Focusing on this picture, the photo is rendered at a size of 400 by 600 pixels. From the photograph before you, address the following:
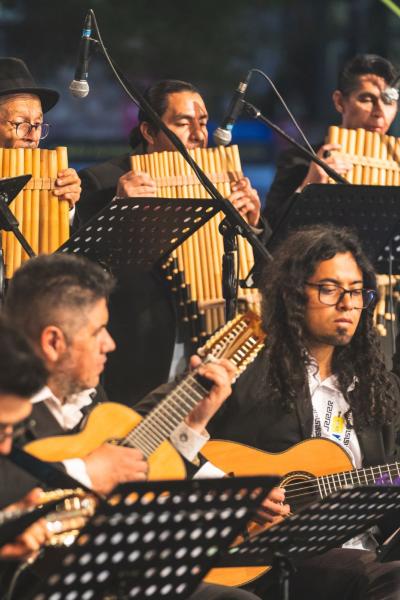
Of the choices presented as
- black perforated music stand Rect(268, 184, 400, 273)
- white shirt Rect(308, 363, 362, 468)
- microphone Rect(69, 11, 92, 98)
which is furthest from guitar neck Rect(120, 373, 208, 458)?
microphone Rect(69, 11, 92, 98)

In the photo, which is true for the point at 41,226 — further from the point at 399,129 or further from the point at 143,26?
the point at 143,26

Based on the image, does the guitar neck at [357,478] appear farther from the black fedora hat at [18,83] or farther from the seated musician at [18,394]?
the black fedora hat at [18,83]

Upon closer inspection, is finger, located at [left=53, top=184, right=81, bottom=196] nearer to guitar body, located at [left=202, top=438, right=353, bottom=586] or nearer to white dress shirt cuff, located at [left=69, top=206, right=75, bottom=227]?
white dress shirt cuff, located at [left=69, top=206, right=75, bottom=227]

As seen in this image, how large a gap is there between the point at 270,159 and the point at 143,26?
200 cm

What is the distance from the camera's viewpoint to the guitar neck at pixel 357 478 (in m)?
4.59

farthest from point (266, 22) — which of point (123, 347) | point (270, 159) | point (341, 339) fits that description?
point (341, 339)

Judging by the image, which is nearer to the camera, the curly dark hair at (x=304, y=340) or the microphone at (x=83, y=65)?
the curly dark hair at (x=304, y=340)

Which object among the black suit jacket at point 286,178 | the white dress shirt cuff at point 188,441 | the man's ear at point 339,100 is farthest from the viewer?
the man's ear at point 339,100

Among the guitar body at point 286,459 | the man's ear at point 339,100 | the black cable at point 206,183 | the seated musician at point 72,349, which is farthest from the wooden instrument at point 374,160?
the seated musician at point 72,349

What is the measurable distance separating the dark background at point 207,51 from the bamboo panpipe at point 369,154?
3663mm

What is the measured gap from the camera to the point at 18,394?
10.6ft

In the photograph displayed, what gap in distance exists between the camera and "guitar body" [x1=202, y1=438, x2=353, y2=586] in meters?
4.63

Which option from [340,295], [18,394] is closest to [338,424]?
[340,295]

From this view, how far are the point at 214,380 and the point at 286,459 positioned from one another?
754 mm
